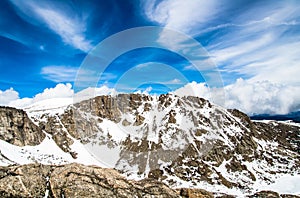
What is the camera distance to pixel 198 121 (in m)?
161

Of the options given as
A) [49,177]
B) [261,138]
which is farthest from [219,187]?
[49,177]

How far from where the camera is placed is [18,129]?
112 meters

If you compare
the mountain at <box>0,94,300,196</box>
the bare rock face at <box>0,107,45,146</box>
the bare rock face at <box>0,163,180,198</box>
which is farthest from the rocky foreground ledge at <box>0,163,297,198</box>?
the bare rock face at <box>0,107,45,146</box>

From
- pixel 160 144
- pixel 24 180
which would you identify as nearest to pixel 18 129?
pixel 160 144

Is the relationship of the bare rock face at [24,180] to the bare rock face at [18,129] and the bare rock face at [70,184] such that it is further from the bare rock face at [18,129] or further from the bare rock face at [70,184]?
the bare rock face at [18,129]

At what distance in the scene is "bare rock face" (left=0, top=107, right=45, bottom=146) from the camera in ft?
354

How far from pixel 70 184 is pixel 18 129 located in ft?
375

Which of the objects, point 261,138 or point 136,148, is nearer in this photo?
point 136,148

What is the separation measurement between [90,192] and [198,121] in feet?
503

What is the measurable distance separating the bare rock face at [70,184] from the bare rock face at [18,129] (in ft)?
350

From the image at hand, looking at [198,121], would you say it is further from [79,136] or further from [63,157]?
[63,157]

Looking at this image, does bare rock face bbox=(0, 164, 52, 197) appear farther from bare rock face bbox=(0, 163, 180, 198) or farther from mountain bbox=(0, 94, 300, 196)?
mountain bbox=(0, 94, 300, 196)

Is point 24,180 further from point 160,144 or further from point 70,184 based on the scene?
point 160,144

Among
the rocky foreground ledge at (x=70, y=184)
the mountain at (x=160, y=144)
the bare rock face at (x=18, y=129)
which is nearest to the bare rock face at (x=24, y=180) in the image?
the rocky foreground ledge at (x=70, y=184)
